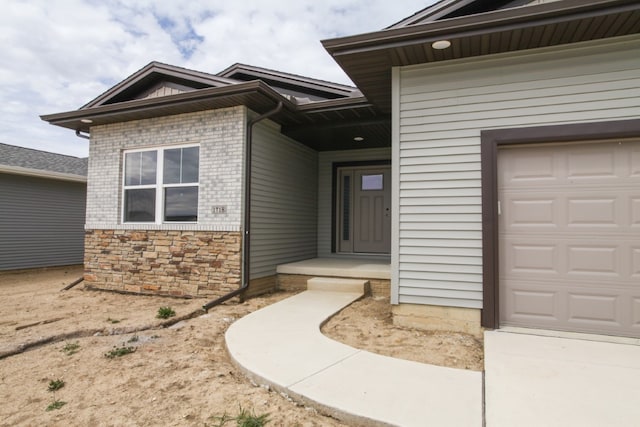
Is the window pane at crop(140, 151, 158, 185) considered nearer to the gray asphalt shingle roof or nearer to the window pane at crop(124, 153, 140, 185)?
the window pane at crop(124, 153, 140, 185)

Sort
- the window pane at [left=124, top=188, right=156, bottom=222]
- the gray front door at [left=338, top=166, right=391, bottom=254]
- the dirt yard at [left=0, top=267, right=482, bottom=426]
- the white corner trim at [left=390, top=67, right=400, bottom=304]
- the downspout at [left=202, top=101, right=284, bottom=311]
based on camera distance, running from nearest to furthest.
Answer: the dirt yard at [left=0, top=267, right=482, bottom=426]
the white corner trim at [left=390, top=67, right=400, bottom=304]
the downspout at [left=202, top=101, right=284, bottom=311]
the window pane at [left=124, top=188, right=156, bottom=222]
the gray front door at [left=338, top=166, right=391, bottom=254]

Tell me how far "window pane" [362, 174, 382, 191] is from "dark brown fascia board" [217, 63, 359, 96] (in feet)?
7.18

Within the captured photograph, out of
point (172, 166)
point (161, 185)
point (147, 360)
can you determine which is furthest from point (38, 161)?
point (147, 360)

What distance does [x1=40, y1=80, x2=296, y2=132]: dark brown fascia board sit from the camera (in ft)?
18.1

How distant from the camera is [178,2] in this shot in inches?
292

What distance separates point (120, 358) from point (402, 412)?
2804 millimetres

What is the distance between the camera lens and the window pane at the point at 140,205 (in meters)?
6.91

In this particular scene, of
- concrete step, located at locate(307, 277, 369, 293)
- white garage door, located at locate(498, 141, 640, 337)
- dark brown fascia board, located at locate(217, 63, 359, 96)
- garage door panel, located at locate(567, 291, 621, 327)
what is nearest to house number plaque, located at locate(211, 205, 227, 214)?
concrete step, located at locate(307, 277, 369, 293)

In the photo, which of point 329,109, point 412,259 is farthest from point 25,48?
point 412,259

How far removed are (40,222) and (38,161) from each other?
1.94 meters

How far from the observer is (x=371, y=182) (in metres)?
8.80

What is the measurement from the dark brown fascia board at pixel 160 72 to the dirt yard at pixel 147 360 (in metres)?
3.78

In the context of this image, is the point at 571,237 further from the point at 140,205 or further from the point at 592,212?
the point at 140,205

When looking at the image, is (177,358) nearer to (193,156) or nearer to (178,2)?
(193,156)
